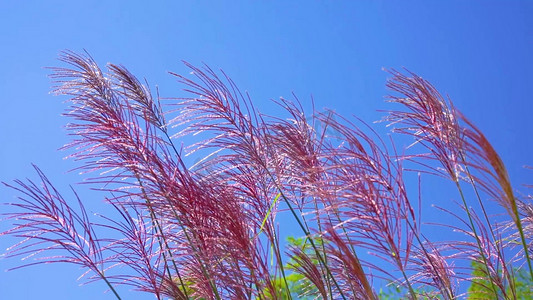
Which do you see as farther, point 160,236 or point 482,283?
point 482,283

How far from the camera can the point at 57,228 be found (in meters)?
2.41

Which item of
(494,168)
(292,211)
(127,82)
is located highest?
(127,82)

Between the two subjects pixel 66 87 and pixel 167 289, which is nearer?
→ pixel 167 289

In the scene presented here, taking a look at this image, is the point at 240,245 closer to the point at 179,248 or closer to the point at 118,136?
the point at 179,248

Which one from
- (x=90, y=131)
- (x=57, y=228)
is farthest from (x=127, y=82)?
(x=57, y=228)

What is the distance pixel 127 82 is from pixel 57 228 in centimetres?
56

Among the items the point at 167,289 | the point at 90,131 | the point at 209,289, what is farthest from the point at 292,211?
the point at 90,131

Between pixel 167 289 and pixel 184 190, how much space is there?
45 centimetres

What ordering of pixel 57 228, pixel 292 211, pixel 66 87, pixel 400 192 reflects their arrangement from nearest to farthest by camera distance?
1. pixel 400 192
2. pixel 292 211
3. pixel 57 228
4. pixel 66 87

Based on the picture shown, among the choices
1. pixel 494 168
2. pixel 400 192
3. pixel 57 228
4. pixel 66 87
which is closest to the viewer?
pixel 494 168

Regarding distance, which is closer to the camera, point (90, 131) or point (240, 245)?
point (240, 245)

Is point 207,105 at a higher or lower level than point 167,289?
higher

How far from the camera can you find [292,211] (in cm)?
198

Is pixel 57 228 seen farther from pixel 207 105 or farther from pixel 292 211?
pixel 292 211
